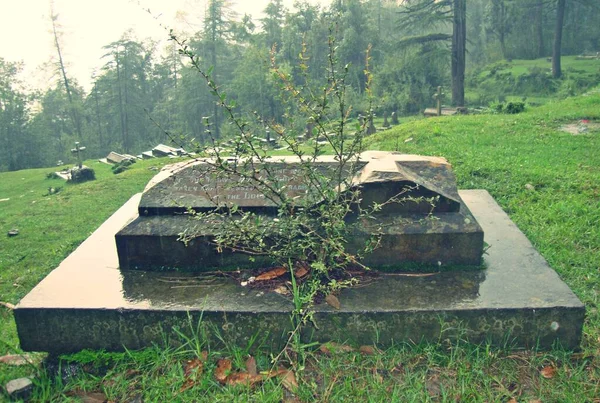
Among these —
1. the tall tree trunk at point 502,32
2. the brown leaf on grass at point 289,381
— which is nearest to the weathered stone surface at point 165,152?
the brown leaf on grass at point 289,381

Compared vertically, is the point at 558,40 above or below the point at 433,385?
above

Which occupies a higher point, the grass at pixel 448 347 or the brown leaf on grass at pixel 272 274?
the brown leaf on grass at pixel 272 274

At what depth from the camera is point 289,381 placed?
290cm

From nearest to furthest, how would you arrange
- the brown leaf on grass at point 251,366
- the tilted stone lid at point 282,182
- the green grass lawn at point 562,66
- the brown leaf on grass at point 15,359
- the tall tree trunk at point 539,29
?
the brown leaf on grass at point 251,366 < the brown leaf on grass at point 15,359 < the tilted stone lid at point 282,182 < the green grass lawn at point 562,66 < the tall tree trunk at point 539,29

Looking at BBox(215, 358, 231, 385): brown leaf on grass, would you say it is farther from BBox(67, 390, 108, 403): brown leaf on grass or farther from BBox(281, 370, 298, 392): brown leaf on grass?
BBox(67, 390, 108, 403): brown leaf on grass

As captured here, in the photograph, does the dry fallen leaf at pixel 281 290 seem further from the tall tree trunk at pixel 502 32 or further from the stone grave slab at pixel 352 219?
the tall tree trunk at pixel 502 32

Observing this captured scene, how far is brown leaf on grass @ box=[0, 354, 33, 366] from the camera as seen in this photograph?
332 centimetres

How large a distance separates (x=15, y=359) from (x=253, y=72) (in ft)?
101

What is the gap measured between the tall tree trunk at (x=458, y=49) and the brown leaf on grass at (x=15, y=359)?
18173 millimetres

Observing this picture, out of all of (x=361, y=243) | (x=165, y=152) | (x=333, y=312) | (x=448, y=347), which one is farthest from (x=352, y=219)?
(x=165, y=152)

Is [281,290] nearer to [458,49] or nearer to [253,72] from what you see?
[458,49]

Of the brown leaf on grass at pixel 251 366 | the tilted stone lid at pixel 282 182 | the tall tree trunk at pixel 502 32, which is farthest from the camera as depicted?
the tall tree trunk at pixel 502 32

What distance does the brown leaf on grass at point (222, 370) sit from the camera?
297cm

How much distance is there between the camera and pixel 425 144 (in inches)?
348
